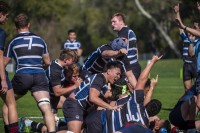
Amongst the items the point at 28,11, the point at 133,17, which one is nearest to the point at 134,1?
the point at 133,17

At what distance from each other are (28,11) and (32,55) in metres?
41.3

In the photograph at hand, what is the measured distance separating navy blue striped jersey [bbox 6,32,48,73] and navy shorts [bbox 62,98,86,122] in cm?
79

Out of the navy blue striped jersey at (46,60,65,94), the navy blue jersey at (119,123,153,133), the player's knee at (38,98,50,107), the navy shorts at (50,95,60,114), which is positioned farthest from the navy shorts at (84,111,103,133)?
the navy shorts at (50,95,60,114)

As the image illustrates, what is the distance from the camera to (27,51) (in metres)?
12.6

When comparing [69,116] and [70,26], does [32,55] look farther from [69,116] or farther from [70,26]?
[70,26]

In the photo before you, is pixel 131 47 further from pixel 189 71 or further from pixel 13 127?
pixel 13 127

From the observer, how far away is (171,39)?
7062cm

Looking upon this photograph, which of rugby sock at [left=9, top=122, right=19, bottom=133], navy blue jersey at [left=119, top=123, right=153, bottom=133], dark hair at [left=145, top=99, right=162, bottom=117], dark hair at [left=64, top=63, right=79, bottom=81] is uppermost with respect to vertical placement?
dark hair at [left=64, top=63, right=79, bottom=81]

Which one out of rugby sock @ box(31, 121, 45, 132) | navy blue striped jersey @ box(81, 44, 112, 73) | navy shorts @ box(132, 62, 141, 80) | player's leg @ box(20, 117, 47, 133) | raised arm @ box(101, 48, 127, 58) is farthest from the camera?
navy shorts @ box(132, 62, 141, 80)

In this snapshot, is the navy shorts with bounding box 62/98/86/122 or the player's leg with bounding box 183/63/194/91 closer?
the navy shorts with bounding box 62/98/86/122

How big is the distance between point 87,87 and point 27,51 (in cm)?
122

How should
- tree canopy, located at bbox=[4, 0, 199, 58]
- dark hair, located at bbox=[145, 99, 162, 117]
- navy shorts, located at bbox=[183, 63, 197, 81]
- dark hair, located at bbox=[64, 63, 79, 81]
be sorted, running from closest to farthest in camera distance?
dark hair, located at bbox=[145, 99, 162, 117]
dark hair, located at bbox=[64, 63, 79, 81]
navy shorts, located at bbox=[183, 63, 197, 81]
tree canopy, located at bbox=[4, 0, 199, 58]

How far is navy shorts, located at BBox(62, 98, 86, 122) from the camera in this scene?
12367mm

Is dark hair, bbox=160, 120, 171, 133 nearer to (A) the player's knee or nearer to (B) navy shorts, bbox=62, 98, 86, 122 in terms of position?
(B) navy shorts, bbox=62, 98, 86, 122
